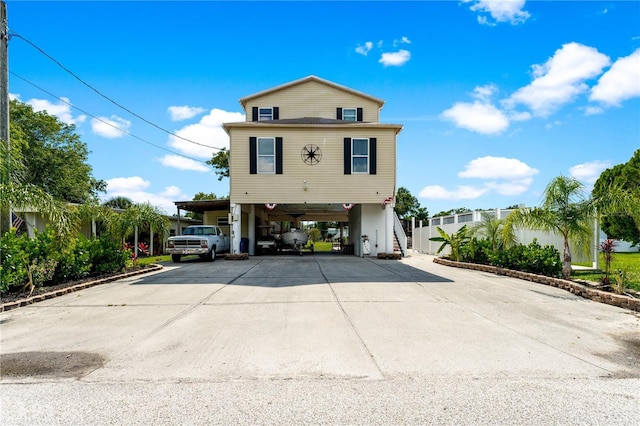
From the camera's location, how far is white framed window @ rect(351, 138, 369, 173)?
63.8 ft

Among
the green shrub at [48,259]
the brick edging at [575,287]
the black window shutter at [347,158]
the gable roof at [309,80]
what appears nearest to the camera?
the brick edging at [575,287]

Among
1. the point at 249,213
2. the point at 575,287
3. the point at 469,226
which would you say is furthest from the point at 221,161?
the point at 575,287

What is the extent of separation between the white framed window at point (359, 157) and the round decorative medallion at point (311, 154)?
165cm

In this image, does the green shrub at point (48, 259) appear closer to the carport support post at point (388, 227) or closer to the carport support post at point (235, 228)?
the carport support post at point (235, 228)

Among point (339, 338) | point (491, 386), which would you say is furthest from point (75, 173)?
point (491, 386)

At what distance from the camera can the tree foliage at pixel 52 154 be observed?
2969 centimetres

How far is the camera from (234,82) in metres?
19.6

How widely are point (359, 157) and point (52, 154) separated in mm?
25085

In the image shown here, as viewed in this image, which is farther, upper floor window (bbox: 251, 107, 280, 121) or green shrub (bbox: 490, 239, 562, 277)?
upper floor window (bbox: 251, 107, 280, 121)

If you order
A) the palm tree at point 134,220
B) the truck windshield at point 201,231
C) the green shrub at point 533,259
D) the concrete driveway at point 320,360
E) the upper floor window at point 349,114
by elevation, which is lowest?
the concrete driveway at point 320,360

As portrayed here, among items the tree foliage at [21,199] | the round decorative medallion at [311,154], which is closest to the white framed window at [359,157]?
the round decorative medallion at [311,154]

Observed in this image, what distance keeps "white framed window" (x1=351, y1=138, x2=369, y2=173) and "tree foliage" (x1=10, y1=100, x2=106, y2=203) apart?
21432 mm

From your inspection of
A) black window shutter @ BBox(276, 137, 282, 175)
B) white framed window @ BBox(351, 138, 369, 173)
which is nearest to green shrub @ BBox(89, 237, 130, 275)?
black window shutter @ BBox(276, 137, 282, 175)

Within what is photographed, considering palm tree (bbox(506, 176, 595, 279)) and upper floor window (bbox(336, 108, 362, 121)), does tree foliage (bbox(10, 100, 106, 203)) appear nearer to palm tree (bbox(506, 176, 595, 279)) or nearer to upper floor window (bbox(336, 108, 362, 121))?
upper floor window (bbox(336, 108, 362, 121))
